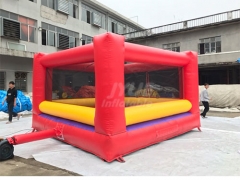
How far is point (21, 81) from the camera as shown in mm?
13070

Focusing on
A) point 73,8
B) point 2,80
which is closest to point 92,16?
point 73,8

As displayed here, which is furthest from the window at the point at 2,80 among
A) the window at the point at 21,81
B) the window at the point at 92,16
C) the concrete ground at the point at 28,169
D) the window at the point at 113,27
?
the window at the point at 113,27

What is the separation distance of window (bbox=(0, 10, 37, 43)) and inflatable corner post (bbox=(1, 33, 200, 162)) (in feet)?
29.7

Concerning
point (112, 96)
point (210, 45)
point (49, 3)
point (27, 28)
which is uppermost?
point (49, 3)

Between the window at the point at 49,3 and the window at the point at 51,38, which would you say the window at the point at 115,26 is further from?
the window at the point at 51,38

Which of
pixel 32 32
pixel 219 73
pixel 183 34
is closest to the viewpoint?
pixel 32 32

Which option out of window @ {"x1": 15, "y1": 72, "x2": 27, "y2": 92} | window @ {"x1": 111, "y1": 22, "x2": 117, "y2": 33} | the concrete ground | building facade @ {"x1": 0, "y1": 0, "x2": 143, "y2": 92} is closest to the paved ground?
the concrete ground

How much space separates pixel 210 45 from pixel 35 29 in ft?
36.1

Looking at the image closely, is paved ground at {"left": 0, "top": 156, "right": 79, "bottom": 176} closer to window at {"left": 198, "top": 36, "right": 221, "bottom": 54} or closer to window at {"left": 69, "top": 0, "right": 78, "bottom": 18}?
window at {"left": 198, "top": 36, "right": 221, "bottom": 54}

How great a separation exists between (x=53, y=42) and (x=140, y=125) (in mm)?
12755

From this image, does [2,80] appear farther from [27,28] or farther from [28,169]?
[28,169]

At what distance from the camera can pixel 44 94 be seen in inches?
198

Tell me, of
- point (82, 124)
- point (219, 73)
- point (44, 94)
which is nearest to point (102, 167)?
point (82, 124)

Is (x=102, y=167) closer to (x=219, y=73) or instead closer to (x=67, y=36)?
(x=219, y=73)
